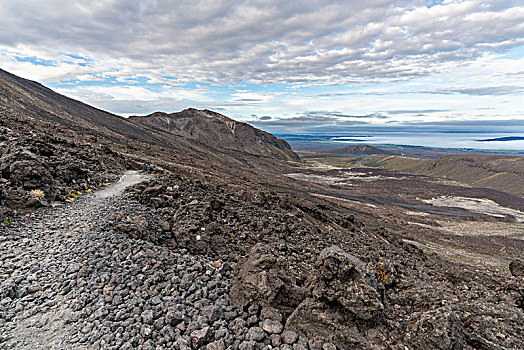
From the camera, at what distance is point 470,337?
470 centimetres

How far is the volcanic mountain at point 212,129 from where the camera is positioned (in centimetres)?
13738

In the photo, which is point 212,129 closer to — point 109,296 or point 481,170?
point 481,170

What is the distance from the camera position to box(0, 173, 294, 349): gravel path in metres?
5.10

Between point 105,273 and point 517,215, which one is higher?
point 105,273

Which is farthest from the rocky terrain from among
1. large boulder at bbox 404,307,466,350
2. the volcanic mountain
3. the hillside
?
the hillside

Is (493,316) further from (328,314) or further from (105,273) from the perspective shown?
(105,273)

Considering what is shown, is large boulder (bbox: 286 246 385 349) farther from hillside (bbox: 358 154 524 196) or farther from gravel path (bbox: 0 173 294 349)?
hillside (bbox: 358 154 524 196)

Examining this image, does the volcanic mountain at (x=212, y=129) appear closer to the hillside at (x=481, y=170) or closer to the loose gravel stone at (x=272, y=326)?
the hillside at (x=481, y=170)

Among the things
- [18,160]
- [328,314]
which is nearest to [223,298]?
[328,314]

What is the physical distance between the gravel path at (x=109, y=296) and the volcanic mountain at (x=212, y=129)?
126 meters

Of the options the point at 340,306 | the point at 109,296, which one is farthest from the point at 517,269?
the point at 109,296

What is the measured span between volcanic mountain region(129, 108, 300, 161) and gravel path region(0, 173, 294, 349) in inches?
4942

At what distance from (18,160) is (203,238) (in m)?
10.4

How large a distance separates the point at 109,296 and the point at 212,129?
14369cm
